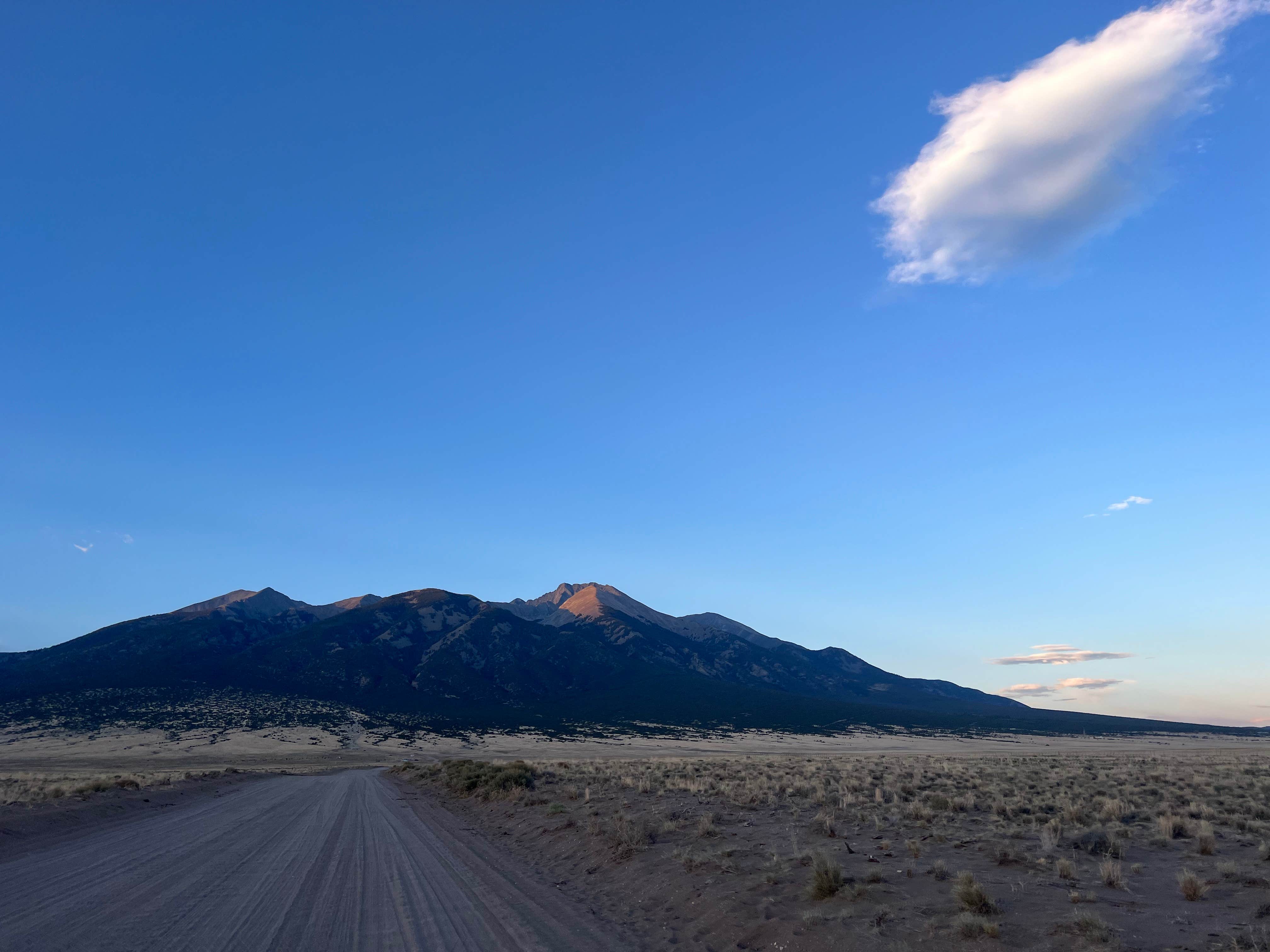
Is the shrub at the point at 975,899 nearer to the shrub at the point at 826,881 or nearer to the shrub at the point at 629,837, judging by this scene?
the shrub at the point at 826,881

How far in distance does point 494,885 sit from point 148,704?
120m

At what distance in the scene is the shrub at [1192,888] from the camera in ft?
31.0

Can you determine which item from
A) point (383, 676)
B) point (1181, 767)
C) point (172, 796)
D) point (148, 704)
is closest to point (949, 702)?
point (383, 676)

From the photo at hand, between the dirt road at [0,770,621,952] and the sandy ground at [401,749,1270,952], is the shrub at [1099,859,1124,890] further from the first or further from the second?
the dirt road at [0,770,621,952]

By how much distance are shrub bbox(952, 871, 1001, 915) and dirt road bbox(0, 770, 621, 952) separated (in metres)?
4.74

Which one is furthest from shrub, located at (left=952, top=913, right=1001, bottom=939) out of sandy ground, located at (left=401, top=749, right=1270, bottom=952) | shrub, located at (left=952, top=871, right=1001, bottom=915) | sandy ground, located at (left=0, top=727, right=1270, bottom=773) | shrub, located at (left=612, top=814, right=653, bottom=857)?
sandy ground, located at (left=0, top=727, right=1270, bottom=773)

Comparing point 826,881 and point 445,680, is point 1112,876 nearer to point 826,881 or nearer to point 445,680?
point 826,881

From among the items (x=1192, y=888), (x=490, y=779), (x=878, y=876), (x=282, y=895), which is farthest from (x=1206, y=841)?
(x=490, y=779)

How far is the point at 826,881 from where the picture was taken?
33.1 feet

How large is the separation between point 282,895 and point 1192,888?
547 inches

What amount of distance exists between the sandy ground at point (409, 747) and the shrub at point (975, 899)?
174ft

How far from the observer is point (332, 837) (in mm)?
17531

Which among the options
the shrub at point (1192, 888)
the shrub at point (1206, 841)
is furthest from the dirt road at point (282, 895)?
the shrub at point (1206, 841)

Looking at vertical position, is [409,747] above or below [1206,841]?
below
